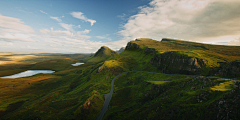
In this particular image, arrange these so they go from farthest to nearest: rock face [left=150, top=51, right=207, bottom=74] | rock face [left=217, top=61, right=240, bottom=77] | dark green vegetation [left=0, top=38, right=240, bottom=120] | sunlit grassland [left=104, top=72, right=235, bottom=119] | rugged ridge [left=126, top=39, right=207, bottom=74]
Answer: rock face [left=150, top=51, right=207, bottom=74] < rugged ridge [left=126, top=39, right=207, bottom=74] < rock face [left=217, top=61, right=240, bottom=77] < sunlit grassland [left=104, top=72, right=235, bottom=119] < dark green vegetation [left=0, top=38, right=240, bottom=120]

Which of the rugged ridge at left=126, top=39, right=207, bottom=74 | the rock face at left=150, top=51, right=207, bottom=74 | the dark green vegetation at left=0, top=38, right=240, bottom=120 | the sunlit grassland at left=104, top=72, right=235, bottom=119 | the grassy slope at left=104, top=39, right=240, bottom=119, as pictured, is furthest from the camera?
the rock face at left=150, top=51, right=207, bottom=74

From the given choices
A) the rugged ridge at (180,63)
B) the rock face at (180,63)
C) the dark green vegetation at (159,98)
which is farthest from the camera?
the rock face at (180,63)

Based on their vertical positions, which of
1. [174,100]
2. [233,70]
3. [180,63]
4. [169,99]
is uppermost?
[180,63]

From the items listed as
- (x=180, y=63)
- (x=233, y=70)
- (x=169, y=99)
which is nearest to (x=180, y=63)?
(x=180, y=63)

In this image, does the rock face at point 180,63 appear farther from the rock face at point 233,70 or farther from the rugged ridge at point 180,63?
the rock face at point 233,70

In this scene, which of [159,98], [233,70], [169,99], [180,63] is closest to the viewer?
[169,99]

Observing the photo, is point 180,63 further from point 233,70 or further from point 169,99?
point 169,99

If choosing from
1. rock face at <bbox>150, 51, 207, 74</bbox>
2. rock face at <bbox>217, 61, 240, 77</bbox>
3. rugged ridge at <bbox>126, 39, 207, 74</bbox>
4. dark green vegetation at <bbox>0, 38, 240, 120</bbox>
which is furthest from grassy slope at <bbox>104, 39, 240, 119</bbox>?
rock face at <bbox>217, 61, 240, 77</bbox>

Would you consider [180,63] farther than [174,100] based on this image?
Yes

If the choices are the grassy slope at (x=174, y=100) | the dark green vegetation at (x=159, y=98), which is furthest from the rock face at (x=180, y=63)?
the grassy slope at (x=174, y=100)

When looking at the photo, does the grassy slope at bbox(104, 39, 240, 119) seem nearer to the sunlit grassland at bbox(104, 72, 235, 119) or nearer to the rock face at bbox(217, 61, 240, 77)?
the sunlit grassland at bbox(104, 72, 235, 119)
